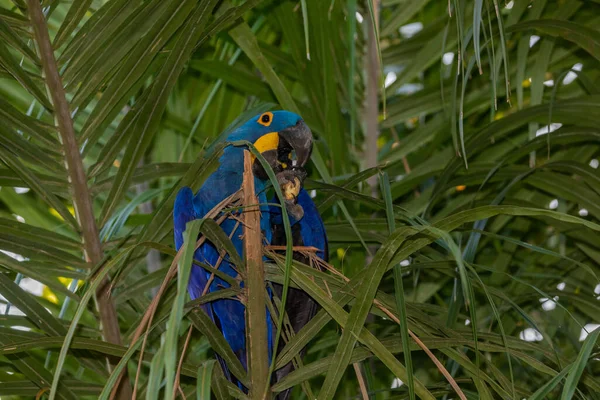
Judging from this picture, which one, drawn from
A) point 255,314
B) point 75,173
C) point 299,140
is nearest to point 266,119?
point 299,140

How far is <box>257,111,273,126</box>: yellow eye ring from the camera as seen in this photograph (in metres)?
1.55

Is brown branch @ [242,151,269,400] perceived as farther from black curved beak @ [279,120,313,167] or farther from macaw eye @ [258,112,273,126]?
macaw eye @ [258,112,273,126]

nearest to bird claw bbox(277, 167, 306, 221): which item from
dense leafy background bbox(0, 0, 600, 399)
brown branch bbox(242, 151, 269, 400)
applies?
dense leafy background bbox(0, 0, 600, 399)

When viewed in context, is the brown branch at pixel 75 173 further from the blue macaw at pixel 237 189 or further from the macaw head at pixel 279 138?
the macaw head at pixel 279 138

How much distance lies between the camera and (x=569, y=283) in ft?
4.94

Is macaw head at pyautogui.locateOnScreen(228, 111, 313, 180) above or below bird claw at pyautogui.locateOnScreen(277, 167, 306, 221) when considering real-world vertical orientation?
above

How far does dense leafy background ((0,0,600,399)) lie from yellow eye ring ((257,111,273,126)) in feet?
0.27

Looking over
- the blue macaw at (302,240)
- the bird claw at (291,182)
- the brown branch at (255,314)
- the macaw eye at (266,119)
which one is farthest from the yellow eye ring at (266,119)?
the brown branch at (255,314)

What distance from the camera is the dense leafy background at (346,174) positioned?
900 millimetres

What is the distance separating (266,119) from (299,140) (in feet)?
0.46

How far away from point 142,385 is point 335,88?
0.68 meters

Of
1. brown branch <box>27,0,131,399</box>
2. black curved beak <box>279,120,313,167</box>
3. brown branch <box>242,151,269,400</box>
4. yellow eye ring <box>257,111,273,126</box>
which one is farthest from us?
yellow eye ring <box>257,111,273,126</box>

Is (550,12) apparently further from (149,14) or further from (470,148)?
(149,14)

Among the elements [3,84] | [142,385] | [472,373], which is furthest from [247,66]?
[472,373]
